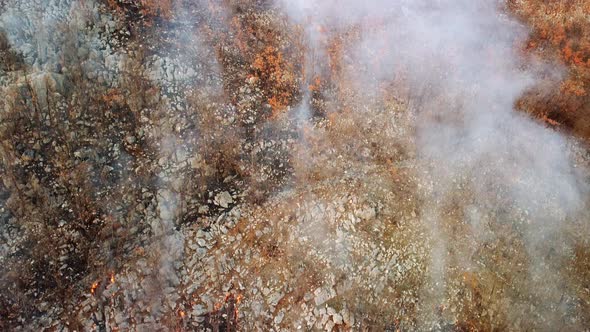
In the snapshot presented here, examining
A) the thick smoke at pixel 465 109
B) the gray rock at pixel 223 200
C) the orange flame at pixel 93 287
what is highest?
the thick smoke at pixel 465 109

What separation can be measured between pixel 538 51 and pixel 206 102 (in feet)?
28.6

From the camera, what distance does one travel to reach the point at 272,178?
889 cm

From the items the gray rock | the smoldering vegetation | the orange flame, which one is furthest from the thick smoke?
the orange flame

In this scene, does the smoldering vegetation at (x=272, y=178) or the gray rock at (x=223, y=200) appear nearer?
the smoldering vegetation at (x=272, y=178)

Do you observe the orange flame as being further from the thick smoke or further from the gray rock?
the thick smoke

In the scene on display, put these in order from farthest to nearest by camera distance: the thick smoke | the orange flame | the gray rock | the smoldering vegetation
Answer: the thick smoke → the gray rock → the smoldering vegetation → the orange flame

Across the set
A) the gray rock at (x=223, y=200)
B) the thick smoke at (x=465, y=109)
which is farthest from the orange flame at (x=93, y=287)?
the thick smoke at (x=465, y=109)

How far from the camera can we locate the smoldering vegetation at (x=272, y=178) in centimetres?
771

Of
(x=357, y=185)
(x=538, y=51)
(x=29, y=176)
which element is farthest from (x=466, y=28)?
(x=29, y=176)

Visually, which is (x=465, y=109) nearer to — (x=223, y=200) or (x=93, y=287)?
(x=223, y=200)

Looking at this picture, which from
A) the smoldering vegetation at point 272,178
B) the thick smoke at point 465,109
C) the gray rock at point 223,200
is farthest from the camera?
the thick smoke at point 465,109

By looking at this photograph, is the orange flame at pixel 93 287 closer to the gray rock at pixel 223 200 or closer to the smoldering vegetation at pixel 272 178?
the smoldering vegetation at pixel 272 178

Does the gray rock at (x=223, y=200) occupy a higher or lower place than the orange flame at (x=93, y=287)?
higher

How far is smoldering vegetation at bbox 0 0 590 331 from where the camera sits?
7707 mm
